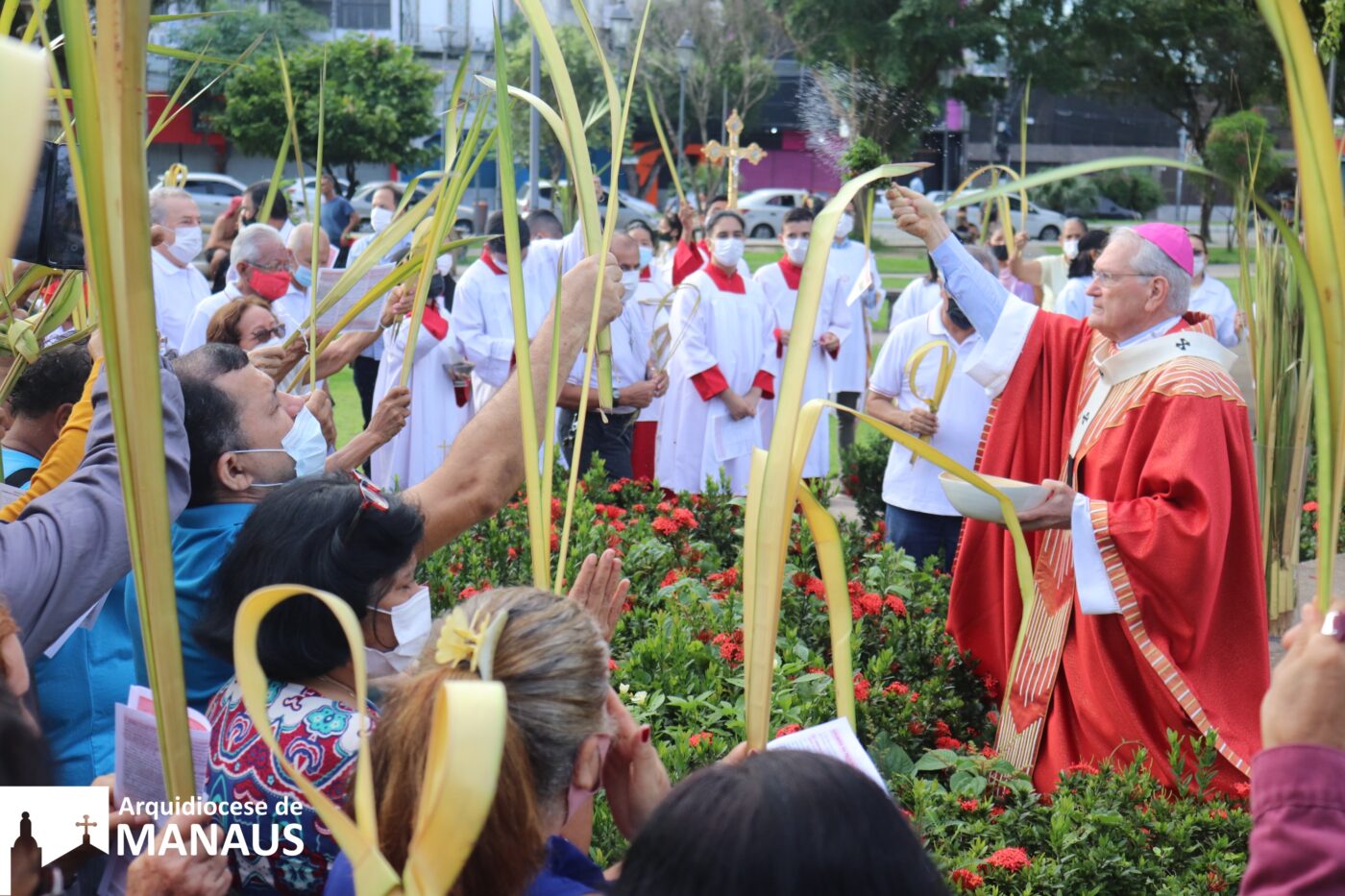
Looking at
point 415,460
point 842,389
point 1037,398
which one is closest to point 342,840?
point 1037,398

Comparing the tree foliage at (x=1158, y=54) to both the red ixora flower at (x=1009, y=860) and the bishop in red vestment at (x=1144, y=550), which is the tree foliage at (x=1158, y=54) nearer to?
the bishop in red vestment at (x=1144, y=550)

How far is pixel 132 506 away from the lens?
142cm

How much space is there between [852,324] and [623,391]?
2.88 m

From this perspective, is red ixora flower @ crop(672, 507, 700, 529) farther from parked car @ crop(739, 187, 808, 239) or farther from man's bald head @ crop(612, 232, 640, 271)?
parked car @ crop(739, 187, 808, 239)

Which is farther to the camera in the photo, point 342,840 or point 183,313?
point 183,313

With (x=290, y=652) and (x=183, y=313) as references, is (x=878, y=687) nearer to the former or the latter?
(x=290, y=652)

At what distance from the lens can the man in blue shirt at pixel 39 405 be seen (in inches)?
115

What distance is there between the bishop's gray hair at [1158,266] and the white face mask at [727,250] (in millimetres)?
4498

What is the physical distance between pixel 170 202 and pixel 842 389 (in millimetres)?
4931

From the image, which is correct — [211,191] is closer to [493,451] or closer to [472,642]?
[493,451]

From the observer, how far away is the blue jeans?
5688 mm

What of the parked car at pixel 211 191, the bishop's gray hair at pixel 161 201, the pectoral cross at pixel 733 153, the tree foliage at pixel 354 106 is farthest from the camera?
the tree foliage at pixel 354 106

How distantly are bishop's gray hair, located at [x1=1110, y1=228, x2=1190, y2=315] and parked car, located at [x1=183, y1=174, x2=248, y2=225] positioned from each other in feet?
85.2

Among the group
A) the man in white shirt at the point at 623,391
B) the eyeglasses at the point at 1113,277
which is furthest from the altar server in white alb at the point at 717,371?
the eyeglasses at the point at 1113,277
